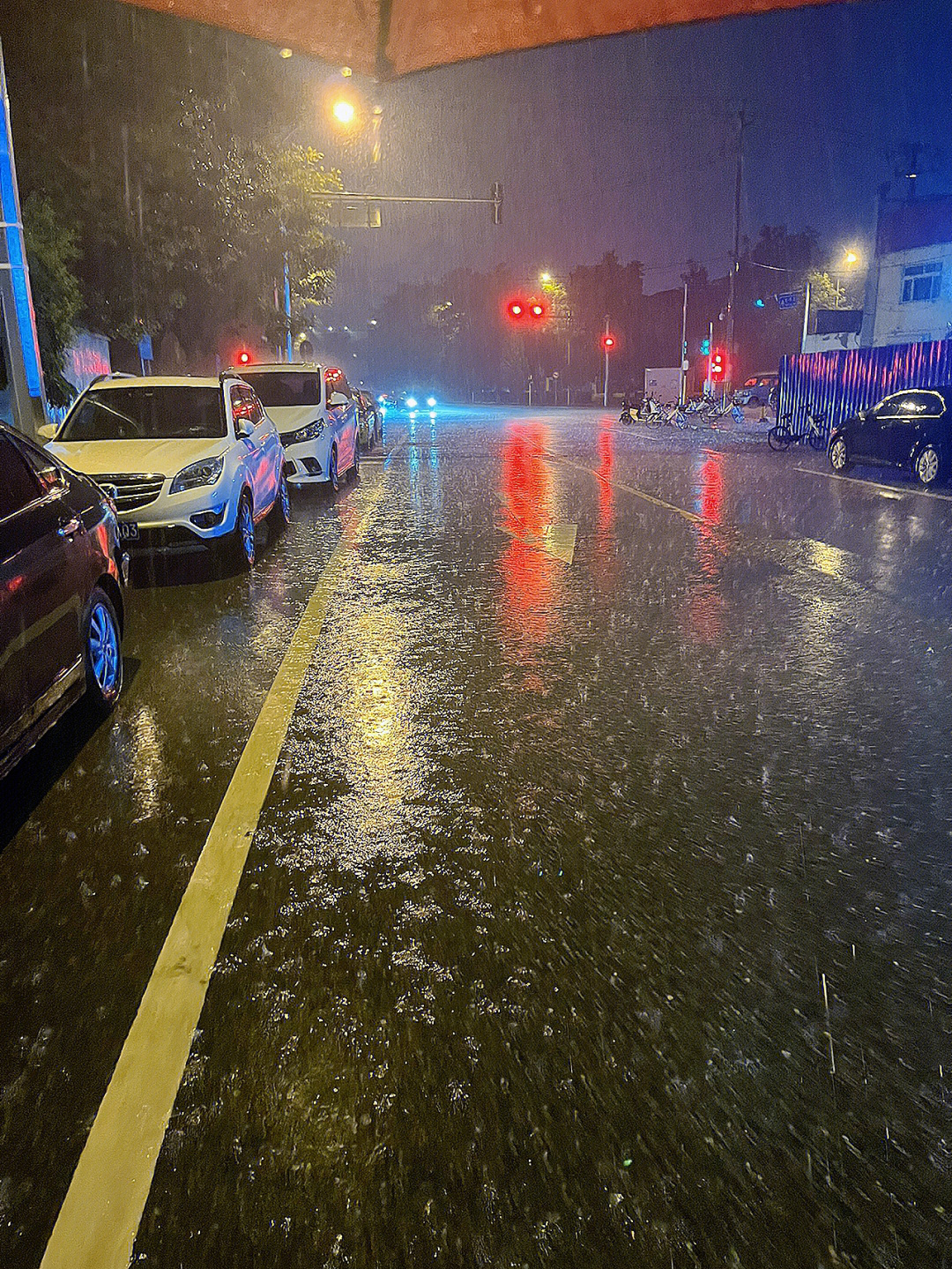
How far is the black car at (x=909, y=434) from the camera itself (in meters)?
17.0

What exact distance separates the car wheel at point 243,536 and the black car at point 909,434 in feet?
40.9

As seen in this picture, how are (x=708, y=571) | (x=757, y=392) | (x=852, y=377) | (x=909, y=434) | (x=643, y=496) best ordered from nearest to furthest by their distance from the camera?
(x=708, y=571) < (x=643, y=496) < (x=909, y=434) < (x=852, y=377) < (x=757, y=392)

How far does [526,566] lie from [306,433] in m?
6.65

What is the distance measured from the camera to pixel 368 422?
85.3 ft

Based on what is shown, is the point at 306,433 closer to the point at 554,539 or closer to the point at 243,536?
the point at 554,539

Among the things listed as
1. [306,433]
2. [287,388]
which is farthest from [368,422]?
[306,433]

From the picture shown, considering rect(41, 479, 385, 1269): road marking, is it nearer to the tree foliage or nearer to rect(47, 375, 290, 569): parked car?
rect(47, 375, 290, 569): parked car

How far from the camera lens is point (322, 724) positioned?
196 inches

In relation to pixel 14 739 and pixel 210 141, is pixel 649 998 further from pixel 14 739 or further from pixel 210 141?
pixel 210 141

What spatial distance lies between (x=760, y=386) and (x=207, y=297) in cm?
4054

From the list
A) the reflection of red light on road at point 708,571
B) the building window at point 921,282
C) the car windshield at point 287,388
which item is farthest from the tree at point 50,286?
the building window at point 921,282

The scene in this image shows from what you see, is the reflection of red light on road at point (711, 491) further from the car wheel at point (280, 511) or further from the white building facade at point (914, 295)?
the white building facade at point (914, 295)

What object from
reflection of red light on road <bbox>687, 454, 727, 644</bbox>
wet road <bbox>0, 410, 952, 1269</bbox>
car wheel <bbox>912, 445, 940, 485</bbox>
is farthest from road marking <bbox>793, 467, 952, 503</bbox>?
wet road <bbox>0, 410, 952, 1269</bbox>

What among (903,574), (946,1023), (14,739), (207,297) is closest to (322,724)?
(14,739)
